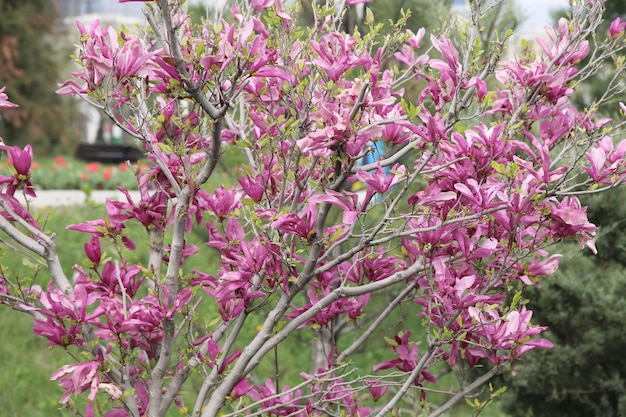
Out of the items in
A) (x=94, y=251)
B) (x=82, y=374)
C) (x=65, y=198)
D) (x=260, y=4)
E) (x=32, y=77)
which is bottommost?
(x=32, y=77)

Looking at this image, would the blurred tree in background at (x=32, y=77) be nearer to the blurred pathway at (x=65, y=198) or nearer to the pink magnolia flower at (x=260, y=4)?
the blurred pathway at (x=65, y=198)

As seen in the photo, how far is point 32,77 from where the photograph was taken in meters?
20.4

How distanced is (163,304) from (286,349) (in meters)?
3.48

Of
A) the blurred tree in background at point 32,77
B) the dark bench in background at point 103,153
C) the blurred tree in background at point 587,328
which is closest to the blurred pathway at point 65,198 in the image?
the blurred tree in background at point 587,328

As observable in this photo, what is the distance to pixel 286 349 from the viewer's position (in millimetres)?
5703

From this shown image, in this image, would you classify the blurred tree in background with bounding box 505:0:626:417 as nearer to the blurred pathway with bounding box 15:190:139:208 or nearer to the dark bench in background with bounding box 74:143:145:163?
the blurred pathway with bounding box 15:190:139:208

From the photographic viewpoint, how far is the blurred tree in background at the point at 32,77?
19469mm

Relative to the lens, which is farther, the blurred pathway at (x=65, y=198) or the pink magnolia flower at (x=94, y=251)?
the blurred pathway at (x=65, y=198)

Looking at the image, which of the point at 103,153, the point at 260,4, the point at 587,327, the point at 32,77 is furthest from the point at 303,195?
the point at 32,77

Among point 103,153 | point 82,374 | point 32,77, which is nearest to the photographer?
point 82,374

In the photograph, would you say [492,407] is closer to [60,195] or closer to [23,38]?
[60,195]

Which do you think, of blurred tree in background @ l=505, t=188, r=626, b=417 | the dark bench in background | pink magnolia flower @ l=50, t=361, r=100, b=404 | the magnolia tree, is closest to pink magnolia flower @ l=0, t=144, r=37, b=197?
the magnolia tree

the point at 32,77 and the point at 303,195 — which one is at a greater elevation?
the point at 303,195

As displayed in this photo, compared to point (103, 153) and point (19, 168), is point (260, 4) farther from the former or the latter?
point (103, 153)
